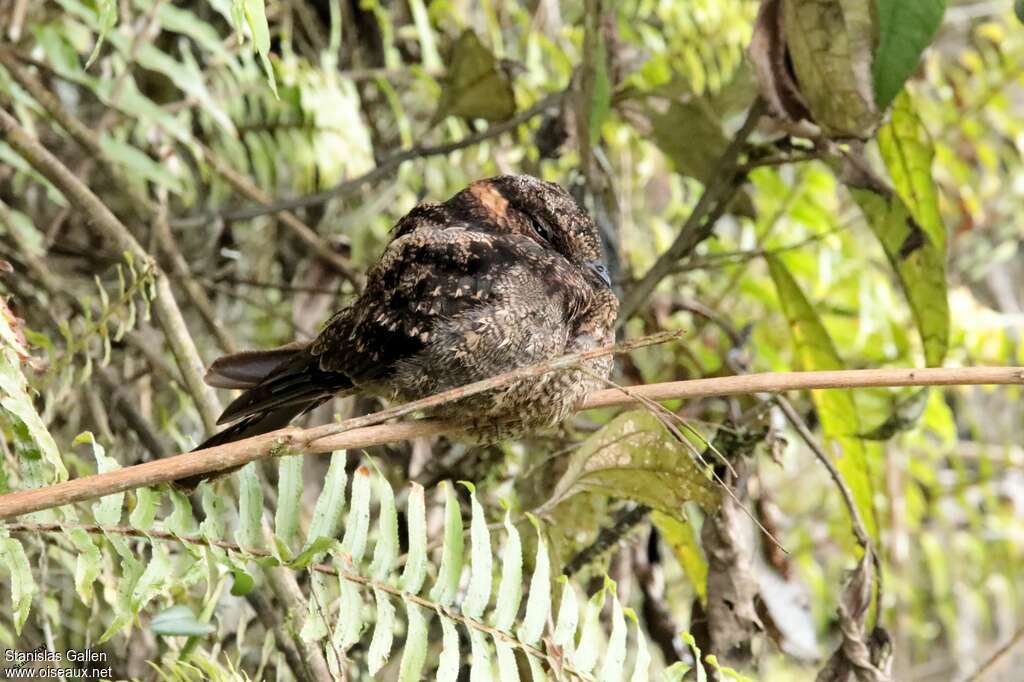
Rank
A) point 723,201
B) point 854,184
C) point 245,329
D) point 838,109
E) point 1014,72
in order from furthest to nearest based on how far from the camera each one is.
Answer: point 1014,72 → point 245,329 → point 723,201 → point 854,184 → point 838,109

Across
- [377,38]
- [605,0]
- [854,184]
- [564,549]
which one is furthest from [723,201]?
[377,38]

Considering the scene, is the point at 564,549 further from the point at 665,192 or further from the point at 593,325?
the point at 665,192

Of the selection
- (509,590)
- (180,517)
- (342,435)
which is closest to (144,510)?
(180,517)

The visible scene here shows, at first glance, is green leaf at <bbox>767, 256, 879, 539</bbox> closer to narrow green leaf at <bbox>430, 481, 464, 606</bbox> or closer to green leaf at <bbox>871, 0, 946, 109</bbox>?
green leaf at <bbox>871, 0, 946, 109</bbox>

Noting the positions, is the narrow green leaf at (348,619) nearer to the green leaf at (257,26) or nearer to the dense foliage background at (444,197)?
the dense foliage background at (444,197)

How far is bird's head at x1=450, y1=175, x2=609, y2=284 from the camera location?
2.00 m

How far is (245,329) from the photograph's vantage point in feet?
10.7

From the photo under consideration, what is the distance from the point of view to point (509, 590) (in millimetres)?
1547

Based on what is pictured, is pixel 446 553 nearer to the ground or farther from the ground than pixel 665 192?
nearer to the ground

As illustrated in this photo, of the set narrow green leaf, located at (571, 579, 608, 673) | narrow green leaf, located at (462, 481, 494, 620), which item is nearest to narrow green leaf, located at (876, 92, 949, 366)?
narrow green leaf, located at (571, 579, 608, 673)

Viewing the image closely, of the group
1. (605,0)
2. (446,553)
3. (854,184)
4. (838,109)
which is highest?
(605,0)

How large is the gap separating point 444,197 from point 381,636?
1994 millimetres

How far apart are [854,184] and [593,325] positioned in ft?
2.03

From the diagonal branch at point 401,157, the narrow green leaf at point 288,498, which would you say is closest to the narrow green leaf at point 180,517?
the narrow green leaf at point 288,498
